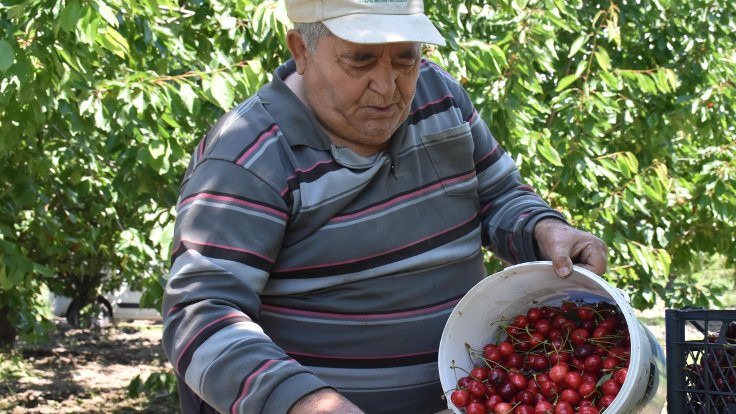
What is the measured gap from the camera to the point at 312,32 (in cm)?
186

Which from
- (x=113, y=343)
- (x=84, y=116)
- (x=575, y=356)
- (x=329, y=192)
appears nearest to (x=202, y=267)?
(x=329, y=192)

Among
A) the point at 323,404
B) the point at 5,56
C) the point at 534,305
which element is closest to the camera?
the point at 323,404

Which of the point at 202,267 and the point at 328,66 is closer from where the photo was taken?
the point at 202,267

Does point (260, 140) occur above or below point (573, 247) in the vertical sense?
above

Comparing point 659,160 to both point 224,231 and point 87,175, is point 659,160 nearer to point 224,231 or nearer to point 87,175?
point 87,175

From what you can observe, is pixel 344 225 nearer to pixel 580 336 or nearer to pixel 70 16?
pixel 580 336

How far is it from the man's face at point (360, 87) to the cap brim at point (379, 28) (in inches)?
1.3

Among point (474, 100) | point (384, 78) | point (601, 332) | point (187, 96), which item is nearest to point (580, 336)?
point (601, 332)

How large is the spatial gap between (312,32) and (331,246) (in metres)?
0.39

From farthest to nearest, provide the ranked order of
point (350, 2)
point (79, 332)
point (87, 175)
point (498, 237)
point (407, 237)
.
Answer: point (79, 332), point (87, 175), point (498, 237), point (407, 237), point (350, 2)

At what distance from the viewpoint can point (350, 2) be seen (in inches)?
70.1

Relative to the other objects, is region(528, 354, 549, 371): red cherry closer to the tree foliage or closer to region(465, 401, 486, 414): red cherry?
region(465, 401, 486, 414): red cherry

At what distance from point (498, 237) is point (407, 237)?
256 millimetres

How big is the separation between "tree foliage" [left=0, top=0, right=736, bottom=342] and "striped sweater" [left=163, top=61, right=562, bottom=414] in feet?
3.95
